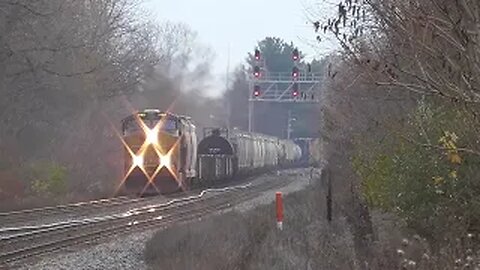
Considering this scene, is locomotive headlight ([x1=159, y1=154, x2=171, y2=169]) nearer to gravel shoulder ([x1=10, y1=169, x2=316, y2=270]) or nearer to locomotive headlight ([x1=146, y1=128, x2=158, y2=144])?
locomotive headlight ([x1=146, y1=128, x2=158, y2=144])

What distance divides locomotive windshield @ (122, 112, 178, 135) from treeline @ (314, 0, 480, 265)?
36.3 feet

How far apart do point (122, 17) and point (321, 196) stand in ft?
76.7

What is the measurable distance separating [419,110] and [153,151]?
20996 mm

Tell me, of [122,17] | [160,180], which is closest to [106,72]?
[122,17]

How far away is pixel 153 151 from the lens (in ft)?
123

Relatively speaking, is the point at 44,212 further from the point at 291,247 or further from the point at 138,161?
the point at 291,247

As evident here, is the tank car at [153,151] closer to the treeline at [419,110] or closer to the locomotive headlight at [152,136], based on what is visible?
the locomotive headlight at [152,136]

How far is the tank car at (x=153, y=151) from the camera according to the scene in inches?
1480

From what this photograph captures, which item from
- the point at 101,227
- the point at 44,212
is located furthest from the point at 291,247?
the point at 44,212

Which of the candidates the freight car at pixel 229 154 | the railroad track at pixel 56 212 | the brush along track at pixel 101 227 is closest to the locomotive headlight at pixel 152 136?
the railroad track at pixel 56 212

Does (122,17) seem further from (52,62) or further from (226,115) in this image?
(226,115)

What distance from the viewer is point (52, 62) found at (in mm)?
40562

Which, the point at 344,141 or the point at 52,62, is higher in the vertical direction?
the point at 52,62

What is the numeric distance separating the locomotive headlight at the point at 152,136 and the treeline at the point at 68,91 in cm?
433
